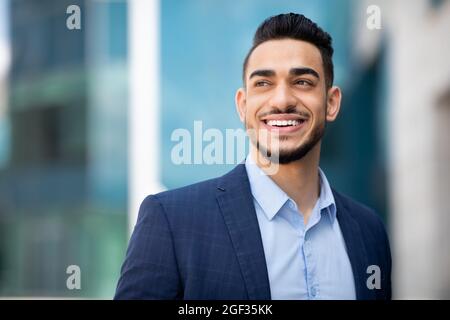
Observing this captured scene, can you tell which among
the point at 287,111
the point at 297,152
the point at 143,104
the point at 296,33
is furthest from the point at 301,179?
the point at 143,104

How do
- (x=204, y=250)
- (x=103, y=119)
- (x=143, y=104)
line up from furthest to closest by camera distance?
(x=103, y=119)
(x=143, y=104)
(x=204, y=250)

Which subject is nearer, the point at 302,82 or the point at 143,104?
the point at 302,82

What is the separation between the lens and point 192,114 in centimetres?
198

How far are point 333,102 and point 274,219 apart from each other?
0.38 meters

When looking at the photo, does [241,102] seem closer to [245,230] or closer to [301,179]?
[301,179]

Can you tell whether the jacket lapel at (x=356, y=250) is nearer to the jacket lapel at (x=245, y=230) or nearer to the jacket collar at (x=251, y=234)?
the jacket collar at (x=251, y=234)

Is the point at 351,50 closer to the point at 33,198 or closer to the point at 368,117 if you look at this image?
the point at 368,117

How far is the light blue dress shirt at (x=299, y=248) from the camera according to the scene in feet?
5.78

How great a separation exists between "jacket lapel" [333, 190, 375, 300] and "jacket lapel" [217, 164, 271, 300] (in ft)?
0.83

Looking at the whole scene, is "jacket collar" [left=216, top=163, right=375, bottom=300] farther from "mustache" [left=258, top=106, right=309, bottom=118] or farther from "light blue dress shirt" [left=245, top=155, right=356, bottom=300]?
"mustache" [left=258, top=106, right=309, bottom=118]

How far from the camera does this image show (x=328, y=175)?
6.49 feet

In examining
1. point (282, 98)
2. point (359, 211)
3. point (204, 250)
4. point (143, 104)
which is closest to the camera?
point (204, 250)

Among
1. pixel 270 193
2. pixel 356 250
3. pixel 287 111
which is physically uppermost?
pixel 287 111

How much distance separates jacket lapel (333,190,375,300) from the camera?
71.5 inches
